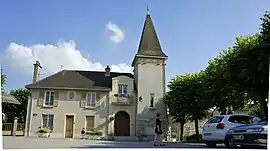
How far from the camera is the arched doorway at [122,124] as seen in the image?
14.7m

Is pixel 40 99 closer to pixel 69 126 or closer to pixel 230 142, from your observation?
pixel 69 126

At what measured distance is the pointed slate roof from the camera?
1552 cm

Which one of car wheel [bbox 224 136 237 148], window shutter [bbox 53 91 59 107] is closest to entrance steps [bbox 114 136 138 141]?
window shutter [bbox 53 91 59 107]

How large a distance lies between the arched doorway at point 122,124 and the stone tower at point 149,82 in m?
0.52

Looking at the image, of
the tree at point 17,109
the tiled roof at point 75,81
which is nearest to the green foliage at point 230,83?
the tiled roof at point 75,81

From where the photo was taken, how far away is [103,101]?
1480 centimetres

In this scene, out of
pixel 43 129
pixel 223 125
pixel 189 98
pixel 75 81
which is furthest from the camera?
pixel 75 81

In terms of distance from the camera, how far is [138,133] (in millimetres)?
14430

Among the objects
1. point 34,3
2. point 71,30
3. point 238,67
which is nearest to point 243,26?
point 238,67

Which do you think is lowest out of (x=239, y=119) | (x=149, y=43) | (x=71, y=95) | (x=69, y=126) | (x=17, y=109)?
(x=69, y=126)

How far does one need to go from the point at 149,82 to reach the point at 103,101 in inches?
91.4

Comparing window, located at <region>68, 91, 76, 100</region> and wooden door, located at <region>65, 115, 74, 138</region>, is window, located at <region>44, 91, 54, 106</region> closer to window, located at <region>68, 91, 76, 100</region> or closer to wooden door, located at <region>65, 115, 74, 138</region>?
window, located at <region>68, 91, 76, 100</region>

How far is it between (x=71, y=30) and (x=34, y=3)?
969 millimetres

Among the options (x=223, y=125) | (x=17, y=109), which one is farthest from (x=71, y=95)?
(x=223, y=125)
